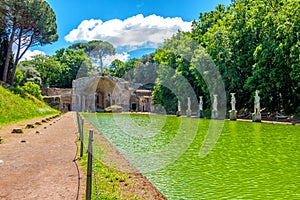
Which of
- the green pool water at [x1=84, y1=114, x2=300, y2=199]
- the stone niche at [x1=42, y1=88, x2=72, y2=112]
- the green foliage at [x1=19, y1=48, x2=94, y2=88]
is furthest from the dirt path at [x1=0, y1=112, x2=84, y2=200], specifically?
the green foliage at [x1=19, y1=48, x2=94, y2=88]

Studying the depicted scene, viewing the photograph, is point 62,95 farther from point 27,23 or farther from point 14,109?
point 14,109

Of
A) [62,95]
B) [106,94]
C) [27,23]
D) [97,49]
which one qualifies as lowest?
[62,95]

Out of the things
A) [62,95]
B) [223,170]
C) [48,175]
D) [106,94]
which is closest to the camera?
[48,175]

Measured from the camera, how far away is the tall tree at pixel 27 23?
87.8 ft

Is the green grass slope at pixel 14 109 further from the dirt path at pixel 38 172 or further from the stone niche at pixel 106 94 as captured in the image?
the stone niche at pixel 106 94

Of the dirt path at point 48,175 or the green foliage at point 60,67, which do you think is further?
the green foliage at point 60,67

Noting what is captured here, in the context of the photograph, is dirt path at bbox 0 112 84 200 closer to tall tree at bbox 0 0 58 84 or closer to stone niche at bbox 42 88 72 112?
tall tree at bbox 0 0 58 84

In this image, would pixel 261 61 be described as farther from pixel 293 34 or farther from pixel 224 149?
pixel 224 149

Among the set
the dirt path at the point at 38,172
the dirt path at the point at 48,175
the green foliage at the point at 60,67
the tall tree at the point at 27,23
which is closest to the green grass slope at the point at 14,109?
the tall tree at the point at 27,23

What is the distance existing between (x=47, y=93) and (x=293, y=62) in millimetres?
37351

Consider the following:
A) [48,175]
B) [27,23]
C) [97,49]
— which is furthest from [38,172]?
[97,49]

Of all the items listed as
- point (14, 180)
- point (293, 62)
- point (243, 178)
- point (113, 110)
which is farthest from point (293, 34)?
point (113, 110)

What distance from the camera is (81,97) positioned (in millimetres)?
49438

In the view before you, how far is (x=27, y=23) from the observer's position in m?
28.1
